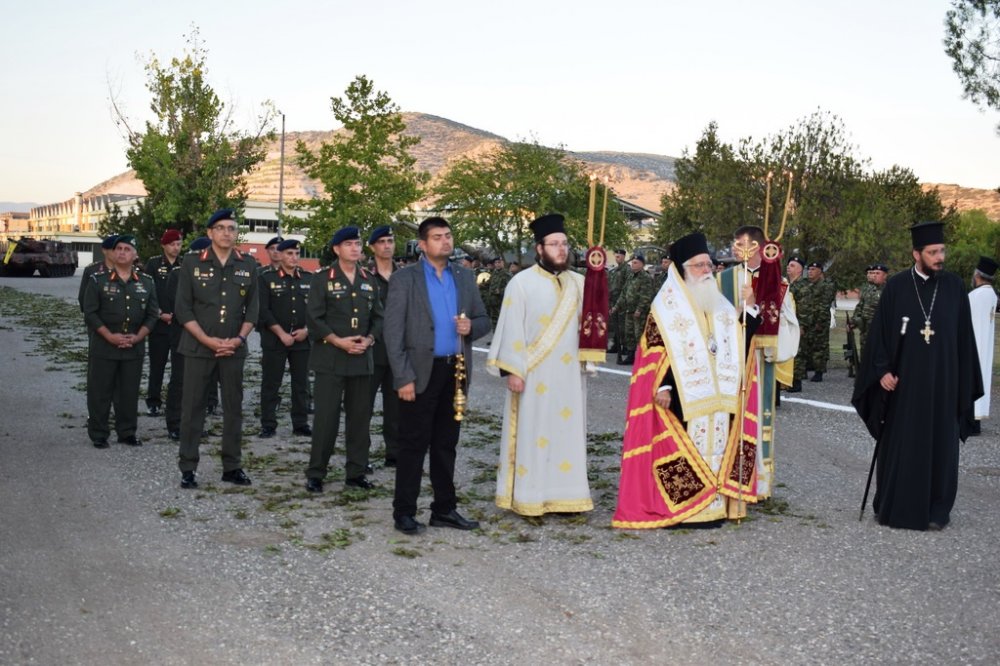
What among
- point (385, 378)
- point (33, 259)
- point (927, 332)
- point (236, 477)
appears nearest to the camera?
point (927, 332)

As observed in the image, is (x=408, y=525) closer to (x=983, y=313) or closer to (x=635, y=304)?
(x=983, y=313)

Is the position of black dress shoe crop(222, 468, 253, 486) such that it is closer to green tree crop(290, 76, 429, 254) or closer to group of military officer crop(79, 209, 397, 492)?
group of military officer crop(79, 209, 397, 492)

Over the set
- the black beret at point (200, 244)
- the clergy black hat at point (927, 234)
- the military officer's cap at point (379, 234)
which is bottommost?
the black beret at point (200, 244)

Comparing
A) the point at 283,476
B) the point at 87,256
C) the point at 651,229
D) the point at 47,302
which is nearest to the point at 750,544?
the point at 283,476

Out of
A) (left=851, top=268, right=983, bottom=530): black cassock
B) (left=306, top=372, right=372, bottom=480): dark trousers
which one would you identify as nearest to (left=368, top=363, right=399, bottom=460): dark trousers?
(left=306, top=372, right=372, bottom=480): dark trousers

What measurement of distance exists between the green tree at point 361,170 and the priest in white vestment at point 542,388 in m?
38.2

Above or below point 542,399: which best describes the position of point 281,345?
below

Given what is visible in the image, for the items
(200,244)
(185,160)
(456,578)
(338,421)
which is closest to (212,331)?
(200,244)

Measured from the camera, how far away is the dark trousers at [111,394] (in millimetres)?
10391

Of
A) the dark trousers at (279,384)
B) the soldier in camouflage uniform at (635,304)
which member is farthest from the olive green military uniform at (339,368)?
the soldier in camouflage uniform at (635,304)

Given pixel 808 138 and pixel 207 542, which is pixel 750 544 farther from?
pixel 808 138

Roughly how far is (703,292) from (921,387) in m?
1.68

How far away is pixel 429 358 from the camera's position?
734 cm

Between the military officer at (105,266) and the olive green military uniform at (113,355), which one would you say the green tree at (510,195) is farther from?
the olive green military uniform at (113,355)
